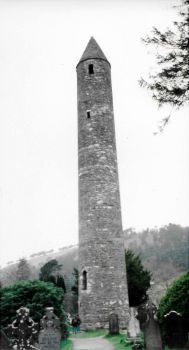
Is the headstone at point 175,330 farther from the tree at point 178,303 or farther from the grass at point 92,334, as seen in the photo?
the grass at point 92,334

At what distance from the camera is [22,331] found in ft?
35.7

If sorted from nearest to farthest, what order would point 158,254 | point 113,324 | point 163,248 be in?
point 113,324 → point 158,254 → point 163,248

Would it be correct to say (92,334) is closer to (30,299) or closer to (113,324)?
(113,324)

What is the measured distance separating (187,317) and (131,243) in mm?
72546

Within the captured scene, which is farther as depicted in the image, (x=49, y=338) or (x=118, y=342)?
(x=118, y=342)

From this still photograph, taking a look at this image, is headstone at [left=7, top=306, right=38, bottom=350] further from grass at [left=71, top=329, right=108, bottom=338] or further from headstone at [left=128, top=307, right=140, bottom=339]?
grass at [left=71, top=329, right=108, bottom=338]

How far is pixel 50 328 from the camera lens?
33.2 feet

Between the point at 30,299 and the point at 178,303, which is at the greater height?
the point at 30,299

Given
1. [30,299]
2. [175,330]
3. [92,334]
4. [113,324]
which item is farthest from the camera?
[92,334]

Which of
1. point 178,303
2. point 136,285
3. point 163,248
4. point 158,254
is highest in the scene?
point 163,248

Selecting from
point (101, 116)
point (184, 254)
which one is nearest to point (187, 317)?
point (101, 116)

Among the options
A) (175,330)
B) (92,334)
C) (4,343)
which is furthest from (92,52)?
(4,343)

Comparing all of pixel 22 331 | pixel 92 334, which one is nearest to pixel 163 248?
pixel 92 334

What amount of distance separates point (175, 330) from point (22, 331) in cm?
453
